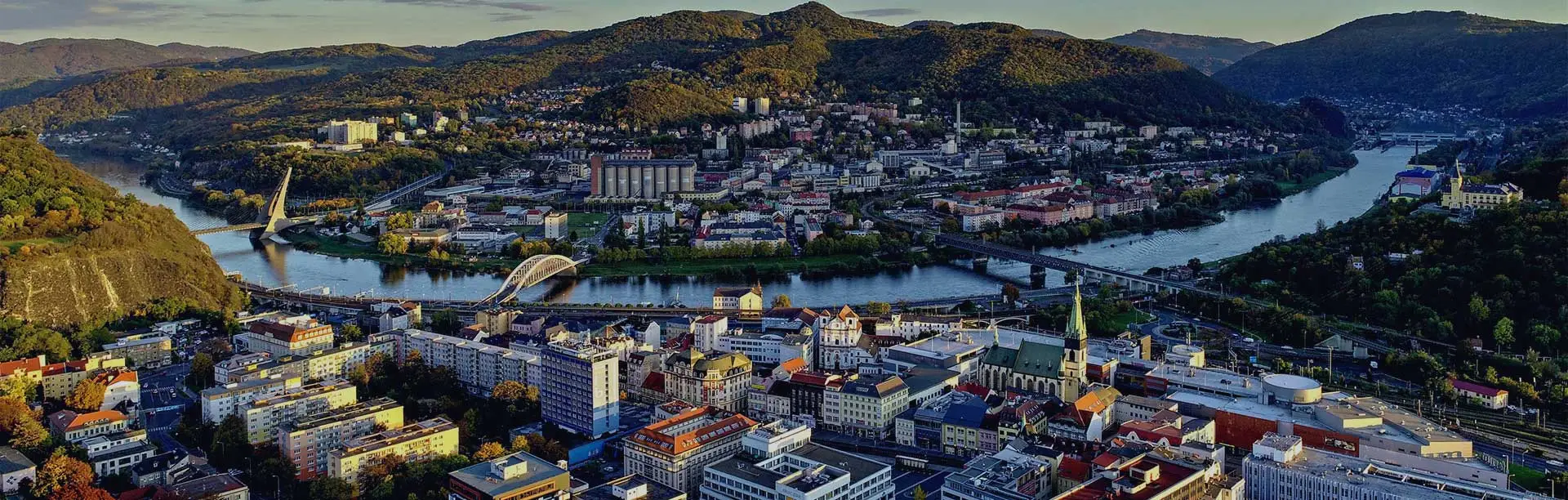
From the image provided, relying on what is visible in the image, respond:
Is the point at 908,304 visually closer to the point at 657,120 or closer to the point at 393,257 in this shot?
the point at 393,257

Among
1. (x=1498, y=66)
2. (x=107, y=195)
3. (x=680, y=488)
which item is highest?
(x=1498, y=66)

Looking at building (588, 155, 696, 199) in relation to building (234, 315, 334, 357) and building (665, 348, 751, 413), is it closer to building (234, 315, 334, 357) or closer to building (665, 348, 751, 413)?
building (234, 315, 334, 357)

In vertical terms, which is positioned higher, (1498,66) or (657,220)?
(1498,66)

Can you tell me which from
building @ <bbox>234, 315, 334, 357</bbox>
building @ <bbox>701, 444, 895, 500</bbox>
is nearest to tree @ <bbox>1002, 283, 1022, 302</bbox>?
building @ <bbox>701, 444, 895, 500</bbox>

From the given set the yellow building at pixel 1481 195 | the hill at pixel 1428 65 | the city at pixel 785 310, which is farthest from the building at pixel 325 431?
the hill at pixel 1428 65

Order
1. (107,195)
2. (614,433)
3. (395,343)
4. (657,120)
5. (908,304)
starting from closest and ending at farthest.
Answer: (614,433) → (395,343) → (908,304) → (107,195) → (657,120)

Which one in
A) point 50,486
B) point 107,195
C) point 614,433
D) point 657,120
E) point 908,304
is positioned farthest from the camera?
point 657,120

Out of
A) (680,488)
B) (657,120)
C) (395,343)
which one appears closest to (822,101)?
(657,120)
